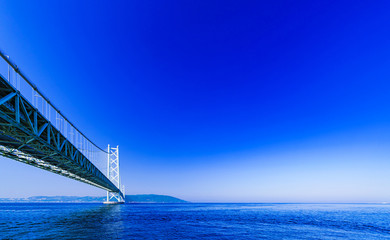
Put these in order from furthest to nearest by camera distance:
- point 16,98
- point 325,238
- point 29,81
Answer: point 325,238 → point 29,81 → point 16,98

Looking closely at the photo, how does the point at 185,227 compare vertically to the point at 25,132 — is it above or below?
below

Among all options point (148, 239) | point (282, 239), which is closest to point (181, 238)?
point (148, 239)

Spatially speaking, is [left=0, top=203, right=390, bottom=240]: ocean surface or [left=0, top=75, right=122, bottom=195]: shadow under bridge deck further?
[left=0, top=203, right=390, bottom=240]: ocean surface

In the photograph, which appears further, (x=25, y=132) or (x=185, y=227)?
(x=185, y=227)

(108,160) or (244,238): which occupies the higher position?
(108,160)

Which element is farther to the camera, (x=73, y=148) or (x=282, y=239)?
(x=73, y=148)

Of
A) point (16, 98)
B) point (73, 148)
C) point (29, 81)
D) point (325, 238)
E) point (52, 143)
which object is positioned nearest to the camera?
point (16, 98)

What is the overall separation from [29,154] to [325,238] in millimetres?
30909

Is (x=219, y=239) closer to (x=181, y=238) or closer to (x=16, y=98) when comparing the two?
(x=181, y=238)

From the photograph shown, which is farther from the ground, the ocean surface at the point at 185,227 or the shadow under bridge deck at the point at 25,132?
the shadow under bridge deck at the point at 25,132

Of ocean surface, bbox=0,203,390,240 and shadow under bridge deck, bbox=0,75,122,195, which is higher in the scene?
shadow under bridge deck, bbox=0,75,122,195

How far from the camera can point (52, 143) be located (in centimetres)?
2084

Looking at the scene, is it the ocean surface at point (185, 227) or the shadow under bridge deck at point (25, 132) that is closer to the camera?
the shadow under bridge deck at point (25, 132)

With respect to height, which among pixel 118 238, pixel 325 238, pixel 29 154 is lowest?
pixel 325 238
